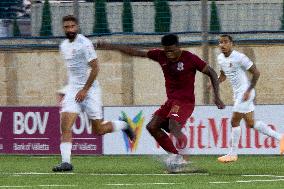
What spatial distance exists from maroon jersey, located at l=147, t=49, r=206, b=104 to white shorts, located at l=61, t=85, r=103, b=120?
100 centimetres

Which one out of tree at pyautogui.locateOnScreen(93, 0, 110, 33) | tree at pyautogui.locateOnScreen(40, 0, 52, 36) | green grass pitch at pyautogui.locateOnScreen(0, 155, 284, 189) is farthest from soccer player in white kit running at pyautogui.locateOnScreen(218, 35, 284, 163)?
tree at pyautogui.locateOnScreen(40, 0, 52, 36)

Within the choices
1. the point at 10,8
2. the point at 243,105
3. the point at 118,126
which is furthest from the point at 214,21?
the point at 118,126

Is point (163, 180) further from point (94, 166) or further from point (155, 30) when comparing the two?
point (155, 30)

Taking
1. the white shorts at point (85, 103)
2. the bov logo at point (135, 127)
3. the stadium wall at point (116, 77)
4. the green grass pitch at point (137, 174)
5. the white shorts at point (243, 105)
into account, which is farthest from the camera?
the stadium wall at point (116, 77)

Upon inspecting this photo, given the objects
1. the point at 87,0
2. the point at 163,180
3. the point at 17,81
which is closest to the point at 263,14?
the point at 87,0

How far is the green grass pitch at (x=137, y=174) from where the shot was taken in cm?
1384

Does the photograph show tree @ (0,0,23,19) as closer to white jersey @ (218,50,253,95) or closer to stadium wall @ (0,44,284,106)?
stadium wall @ (0,44,284,106)

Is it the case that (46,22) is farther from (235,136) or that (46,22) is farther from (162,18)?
(235,136)

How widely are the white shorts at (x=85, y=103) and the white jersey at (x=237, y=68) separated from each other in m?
2.78

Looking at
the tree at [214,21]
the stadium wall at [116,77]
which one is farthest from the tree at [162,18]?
the tree at [214,21]

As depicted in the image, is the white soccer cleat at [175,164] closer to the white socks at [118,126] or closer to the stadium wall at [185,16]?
the white socks at [118,126]

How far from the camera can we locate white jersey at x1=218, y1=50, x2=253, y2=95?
18.4m

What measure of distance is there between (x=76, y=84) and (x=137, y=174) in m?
1.57

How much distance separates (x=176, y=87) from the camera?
52.4 ft
